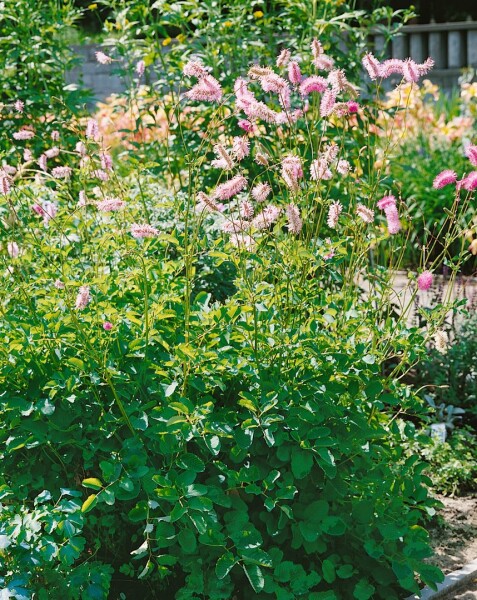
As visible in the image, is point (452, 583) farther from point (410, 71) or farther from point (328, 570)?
point (410, 71)

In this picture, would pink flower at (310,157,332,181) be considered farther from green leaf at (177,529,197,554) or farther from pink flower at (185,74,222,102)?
green leaf at (177,529,197,554)

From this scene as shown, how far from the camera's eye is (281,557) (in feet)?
7.78

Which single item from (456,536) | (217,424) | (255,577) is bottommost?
(456,536)

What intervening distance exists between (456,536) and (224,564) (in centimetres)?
116

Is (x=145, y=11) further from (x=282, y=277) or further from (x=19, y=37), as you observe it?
(x=282, y=277)

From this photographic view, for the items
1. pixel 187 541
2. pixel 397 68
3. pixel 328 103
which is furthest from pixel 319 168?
pixel 187 541

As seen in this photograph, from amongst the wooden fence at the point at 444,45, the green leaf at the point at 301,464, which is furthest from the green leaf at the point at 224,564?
the wooden fence at the point at 444,45

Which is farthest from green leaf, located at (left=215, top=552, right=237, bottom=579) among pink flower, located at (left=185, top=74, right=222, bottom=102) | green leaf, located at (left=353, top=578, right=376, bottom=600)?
pink flower, located at (left=185, top=74, right=222, bottom=102)

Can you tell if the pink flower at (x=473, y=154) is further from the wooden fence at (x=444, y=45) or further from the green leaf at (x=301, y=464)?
the wooden fence at (x=444, y=45)

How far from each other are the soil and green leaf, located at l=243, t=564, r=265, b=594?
799 mm

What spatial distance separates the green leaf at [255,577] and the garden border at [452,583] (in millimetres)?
603

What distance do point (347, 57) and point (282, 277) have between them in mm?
2094

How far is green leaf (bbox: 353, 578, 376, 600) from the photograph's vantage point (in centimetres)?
243

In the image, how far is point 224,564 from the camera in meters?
Result: 2.26
